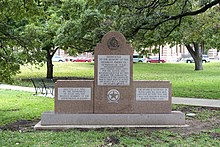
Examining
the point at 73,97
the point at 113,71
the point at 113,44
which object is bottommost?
the point at 73,97

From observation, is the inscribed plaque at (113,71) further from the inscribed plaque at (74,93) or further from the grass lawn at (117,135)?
the grass lawn at (117,135)

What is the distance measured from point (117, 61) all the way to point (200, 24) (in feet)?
43.2

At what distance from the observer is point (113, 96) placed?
9.68 meters

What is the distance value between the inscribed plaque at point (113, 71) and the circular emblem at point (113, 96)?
0.19 meters

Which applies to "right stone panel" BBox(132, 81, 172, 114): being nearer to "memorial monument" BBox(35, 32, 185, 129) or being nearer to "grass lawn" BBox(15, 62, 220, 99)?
"memorial monument" BBox(35, 32, 185, 129)

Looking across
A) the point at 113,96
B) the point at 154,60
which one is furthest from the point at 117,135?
the point at 154,60

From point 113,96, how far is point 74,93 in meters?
1.04

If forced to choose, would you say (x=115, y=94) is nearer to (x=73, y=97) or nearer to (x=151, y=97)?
(x=151, y=97)

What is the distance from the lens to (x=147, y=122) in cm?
950

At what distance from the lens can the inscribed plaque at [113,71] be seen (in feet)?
31.7

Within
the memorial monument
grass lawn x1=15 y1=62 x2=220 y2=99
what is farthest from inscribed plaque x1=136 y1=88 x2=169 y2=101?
grass lawn x1=15 y1=62 x2=220 y2=99

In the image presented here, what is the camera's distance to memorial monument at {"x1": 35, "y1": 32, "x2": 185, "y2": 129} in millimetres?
9539

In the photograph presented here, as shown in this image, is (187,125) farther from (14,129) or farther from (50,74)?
(50,74)

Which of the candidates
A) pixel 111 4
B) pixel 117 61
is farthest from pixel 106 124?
pixel 111 4
